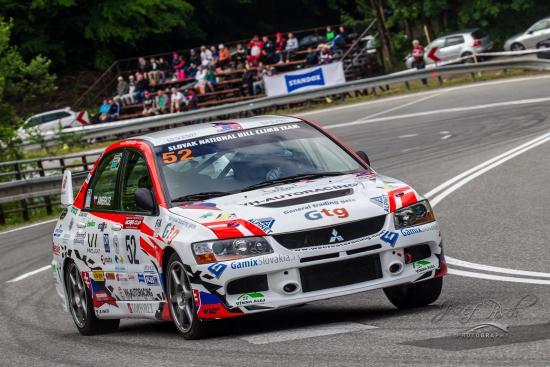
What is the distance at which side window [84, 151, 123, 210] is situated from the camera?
395 inches

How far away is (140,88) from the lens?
1913 inches

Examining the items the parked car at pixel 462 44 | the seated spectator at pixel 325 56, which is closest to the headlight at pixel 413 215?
the seated spectator at pixel 325 56

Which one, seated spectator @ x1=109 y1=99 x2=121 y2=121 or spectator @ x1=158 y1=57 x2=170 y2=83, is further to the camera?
spectator @ x1=158 y1=57 x2=170 y2=83

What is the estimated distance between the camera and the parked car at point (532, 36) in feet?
156

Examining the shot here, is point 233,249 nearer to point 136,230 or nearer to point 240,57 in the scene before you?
point 136,230

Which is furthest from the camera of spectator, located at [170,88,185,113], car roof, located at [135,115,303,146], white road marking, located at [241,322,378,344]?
spectator, located at [170,88,185,113]

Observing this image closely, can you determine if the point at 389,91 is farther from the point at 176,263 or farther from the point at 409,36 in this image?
the point at 176,263

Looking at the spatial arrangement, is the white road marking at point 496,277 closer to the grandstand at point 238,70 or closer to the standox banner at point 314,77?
the standox banner at point 314,77

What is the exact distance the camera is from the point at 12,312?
12.6 meters

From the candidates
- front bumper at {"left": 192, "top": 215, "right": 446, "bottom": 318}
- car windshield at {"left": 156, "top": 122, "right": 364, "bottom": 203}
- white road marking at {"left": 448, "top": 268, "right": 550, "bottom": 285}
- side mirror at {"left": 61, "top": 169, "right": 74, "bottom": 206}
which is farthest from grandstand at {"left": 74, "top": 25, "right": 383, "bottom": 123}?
front bumper at {"left": 192, "top": 215, "right": 446, "bottom": 318}

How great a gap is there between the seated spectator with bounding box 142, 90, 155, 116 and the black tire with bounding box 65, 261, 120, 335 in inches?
1413

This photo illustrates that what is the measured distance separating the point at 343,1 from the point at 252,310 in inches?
2328

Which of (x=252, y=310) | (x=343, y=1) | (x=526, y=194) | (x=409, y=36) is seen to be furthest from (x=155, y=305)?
(x=343, y=1)

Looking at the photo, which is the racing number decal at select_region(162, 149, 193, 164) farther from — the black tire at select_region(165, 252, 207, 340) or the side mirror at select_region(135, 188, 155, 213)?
the black tire at select_region(165, 252, 207, 340)
